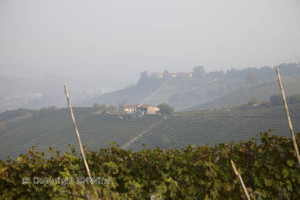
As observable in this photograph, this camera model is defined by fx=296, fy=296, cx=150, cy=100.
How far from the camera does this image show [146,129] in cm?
4616

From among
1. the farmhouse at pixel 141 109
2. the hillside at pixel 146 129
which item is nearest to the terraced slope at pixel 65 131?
the hillside at pixel 146 129

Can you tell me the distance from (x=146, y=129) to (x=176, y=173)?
43.5m

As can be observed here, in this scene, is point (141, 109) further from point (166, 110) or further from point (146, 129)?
point (146, 129)

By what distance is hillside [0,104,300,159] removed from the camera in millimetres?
37969

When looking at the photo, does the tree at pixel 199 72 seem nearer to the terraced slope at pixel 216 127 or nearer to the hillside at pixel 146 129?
the hillside at pixel 146 129

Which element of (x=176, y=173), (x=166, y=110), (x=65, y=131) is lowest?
(x=166, y=110)

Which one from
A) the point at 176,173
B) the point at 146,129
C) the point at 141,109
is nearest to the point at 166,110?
the point at 141,109

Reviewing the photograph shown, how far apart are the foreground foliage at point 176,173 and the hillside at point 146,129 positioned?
105ft

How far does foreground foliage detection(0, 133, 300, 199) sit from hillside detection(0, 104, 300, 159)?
32.1 metres

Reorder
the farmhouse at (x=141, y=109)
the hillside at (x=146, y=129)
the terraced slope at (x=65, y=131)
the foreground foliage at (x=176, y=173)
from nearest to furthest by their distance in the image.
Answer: the foreground foliage at (x=176, y=173), the hillside at (x=146, y=129), the terraced slope at (x=65, y=131), the farmhouse at (x=141, y=109)

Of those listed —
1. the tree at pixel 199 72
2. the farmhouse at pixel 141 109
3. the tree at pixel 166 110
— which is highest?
the tree at pixel 199 72

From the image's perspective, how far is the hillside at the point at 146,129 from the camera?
125 ft
